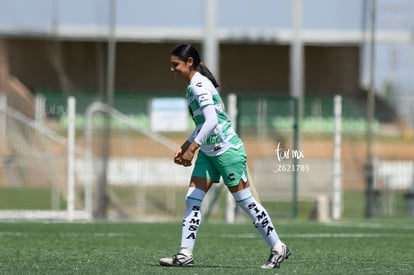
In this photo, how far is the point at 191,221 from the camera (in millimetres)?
11656

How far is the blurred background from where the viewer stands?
952 inches

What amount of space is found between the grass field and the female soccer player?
0.85 ft

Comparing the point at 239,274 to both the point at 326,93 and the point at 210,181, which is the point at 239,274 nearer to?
the point at 210,181

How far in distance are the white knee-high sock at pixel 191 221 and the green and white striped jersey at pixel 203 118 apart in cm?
38

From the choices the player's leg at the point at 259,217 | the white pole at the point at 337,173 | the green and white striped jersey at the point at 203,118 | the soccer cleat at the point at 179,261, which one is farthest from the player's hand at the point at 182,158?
the white pole at the point at 337,173

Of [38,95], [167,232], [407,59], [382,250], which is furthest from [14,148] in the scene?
[407,59]

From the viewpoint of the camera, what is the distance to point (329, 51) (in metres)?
40.4

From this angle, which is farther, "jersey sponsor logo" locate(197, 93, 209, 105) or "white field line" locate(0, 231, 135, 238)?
"white field line" locate(0, 231, 135, 238)

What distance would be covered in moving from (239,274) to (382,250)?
12.4 ft

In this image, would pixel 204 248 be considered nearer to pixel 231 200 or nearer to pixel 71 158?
pixel 231 200

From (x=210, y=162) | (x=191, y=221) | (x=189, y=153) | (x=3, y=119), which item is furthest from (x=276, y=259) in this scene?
(x=3, y=119)

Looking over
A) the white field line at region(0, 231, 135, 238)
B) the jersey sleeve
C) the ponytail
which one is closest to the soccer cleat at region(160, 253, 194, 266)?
the jersey sleeve

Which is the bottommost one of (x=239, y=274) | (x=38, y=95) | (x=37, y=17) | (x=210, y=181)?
(x=239, y=274)

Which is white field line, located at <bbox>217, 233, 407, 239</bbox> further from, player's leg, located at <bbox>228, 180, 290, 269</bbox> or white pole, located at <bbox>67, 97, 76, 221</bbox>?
white pole, located at <bbox>67, 97, 76, 221</bbox>
